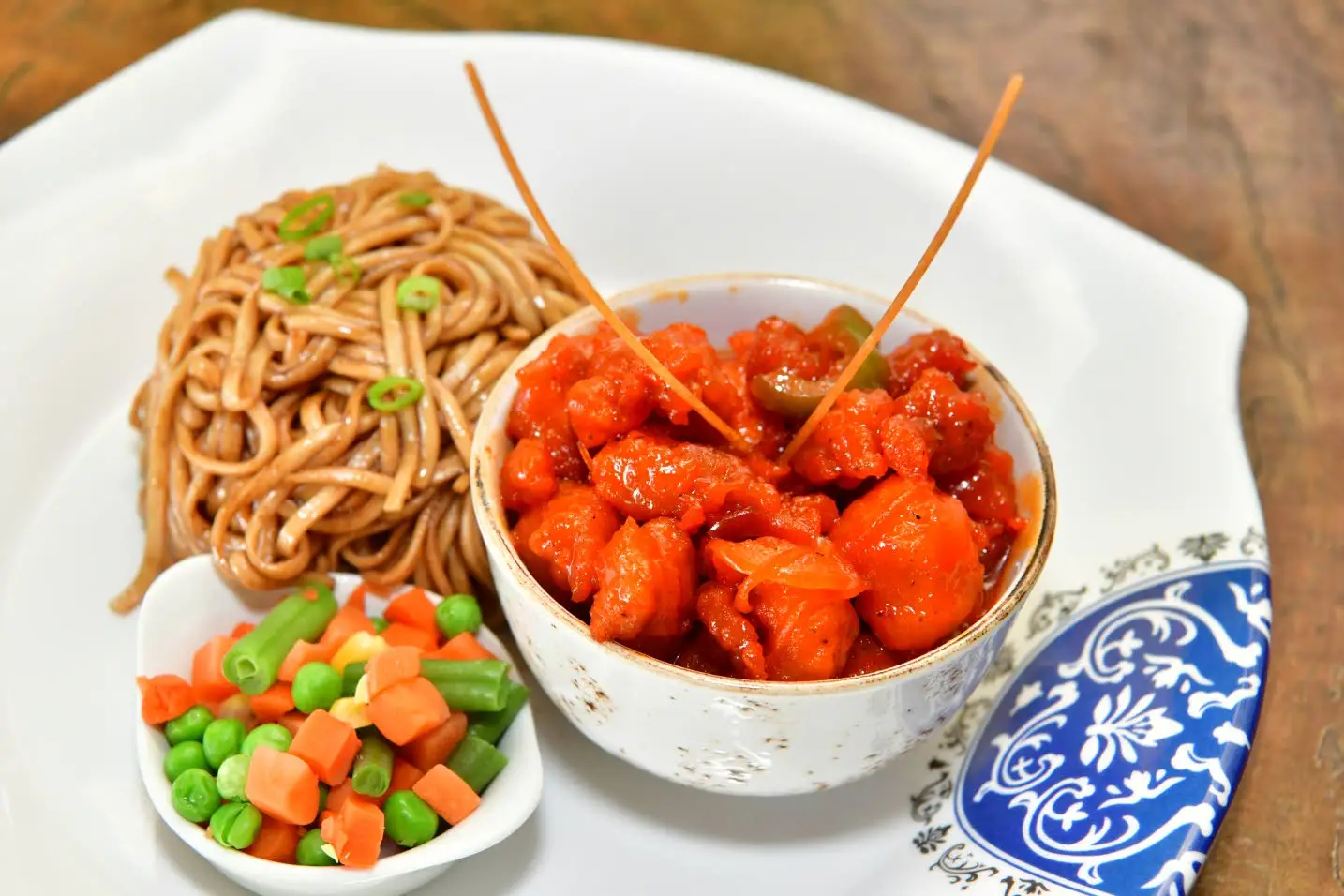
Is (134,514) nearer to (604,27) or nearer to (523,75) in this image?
(523,75)

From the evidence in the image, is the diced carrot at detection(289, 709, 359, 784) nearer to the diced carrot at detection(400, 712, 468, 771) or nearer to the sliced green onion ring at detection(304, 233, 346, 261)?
the diced carrot at detection(400, 712, 468, 771)

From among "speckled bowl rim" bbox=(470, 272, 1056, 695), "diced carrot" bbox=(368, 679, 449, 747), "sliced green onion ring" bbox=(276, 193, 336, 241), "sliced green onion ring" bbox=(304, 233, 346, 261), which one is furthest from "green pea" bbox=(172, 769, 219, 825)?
"sliced green onion ring" bbox=(276, 193, 336, 241)

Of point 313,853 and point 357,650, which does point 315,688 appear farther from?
point 313,853

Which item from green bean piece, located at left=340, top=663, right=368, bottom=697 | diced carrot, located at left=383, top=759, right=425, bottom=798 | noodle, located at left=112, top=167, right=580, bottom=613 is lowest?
diced carrot, located at left=383, top=759, right=425, bottom=798

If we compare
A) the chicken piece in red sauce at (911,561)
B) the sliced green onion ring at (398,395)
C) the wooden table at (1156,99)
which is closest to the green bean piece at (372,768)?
the sliced green onion ring at (398,395)

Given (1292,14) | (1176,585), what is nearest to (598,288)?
(1176,585)

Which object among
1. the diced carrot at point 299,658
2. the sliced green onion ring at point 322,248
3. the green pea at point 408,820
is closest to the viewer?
the green pea at point 408,820

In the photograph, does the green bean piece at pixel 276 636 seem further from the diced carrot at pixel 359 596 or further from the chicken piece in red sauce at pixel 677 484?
the chicken piece in red sauce at pixel 677 484
